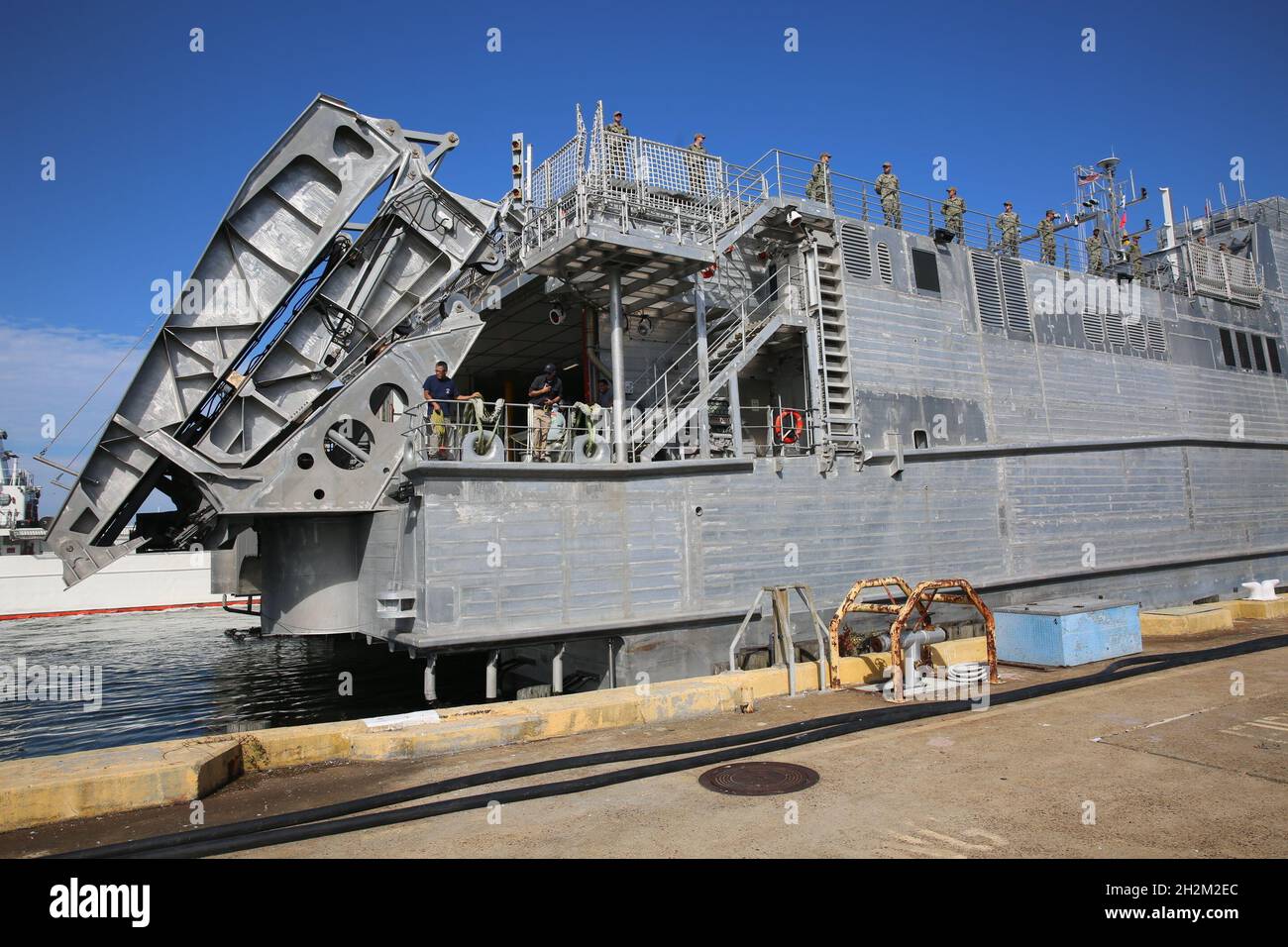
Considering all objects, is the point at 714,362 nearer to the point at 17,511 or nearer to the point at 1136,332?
the point at 1136,332

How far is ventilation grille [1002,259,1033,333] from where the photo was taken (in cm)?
1459

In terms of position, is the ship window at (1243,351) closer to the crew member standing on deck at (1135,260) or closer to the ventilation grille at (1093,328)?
the crew member standing on deck at (1135,260)

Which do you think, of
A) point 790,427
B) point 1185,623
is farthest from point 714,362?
point 1185,623

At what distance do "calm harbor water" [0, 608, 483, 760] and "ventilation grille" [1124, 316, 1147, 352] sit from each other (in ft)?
49.7

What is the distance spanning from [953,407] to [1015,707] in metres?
7.17

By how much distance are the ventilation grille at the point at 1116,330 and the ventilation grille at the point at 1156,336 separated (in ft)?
3.08

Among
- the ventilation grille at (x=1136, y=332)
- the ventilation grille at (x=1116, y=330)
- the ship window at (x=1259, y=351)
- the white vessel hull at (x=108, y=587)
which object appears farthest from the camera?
the white vessel hull at (x=108, y=587)

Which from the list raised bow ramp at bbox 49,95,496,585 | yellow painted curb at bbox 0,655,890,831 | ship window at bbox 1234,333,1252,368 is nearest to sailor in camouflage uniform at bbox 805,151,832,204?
raised bow ramp at bbox 49,95,496,585

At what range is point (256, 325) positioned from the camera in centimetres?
1040

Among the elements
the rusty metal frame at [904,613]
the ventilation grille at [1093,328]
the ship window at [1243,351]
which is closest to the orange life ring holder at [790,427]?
the rusty metal frame at [904,613]

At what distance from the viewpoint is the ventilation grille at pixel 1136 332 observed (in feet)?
53.9

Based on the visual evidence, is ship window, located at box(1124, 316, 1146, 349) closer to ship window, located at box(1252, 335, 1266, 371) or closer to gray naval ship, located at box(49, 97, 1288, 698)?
gray naval ship, located at box(49, 97, 1288, 698)
